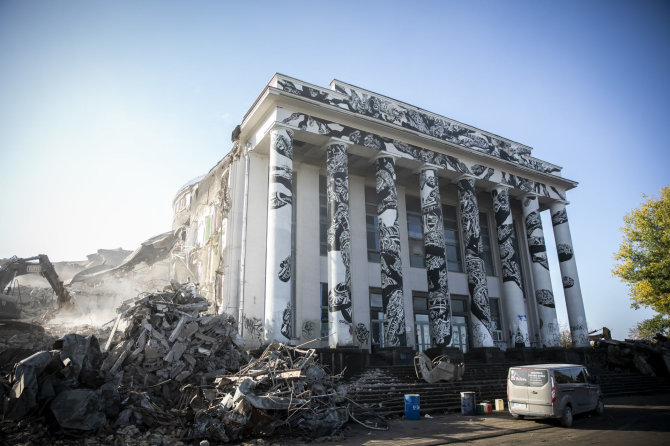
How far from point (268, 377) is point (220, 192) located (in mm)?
13995

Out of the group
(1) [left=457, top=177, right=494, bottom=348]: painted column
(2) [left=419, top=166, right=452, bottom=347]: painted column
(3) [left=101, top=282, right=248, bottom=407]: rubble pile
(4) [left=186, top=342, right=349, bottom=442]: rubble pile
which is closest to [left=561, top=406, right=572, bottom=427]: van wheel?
(4) [left=186, top=342, right=349, bottom=442]: rubble pile

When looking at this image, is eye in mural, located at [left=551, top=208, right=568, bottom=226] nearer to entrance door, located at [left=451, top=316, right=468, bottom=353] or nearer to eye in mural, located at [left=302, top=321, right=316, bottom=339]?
entrance door, located at [left=451, top=316, right=468, bottom=353]

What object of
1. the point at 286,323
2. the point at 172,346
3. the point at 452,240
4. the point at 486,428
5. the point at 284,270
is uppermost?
the point at 452,240

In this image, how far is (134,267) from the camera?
25.5 meters

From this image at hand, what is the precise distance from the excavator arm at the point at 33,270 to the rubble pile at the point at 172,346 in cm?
980

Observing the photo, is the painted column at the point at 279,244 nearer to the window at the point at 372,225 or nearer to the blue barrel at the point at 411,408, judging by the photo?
the blue barrel at the point at 411,408

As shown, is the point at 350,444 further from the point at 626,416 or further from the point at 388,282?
the point at 388,282

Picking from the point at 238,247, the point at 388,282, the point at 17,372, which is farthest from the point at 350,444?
the point at 238,247

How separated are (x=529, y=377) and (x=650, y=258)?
20.0 metres

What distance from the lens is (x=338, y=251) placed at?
58.3 ft

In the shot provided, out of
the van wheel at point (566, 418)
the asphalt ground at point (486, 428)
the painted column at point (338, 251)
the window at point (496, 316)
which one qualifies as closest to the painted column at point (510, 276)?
the window at point (496, 316)

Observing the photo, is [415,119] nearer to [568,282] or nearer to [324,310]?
[324,310]

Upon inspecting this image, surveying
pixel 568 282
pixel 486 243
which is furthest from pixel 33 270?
pixel 568 282

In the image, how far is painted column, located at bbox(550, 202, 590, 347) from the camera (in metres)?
24.9
